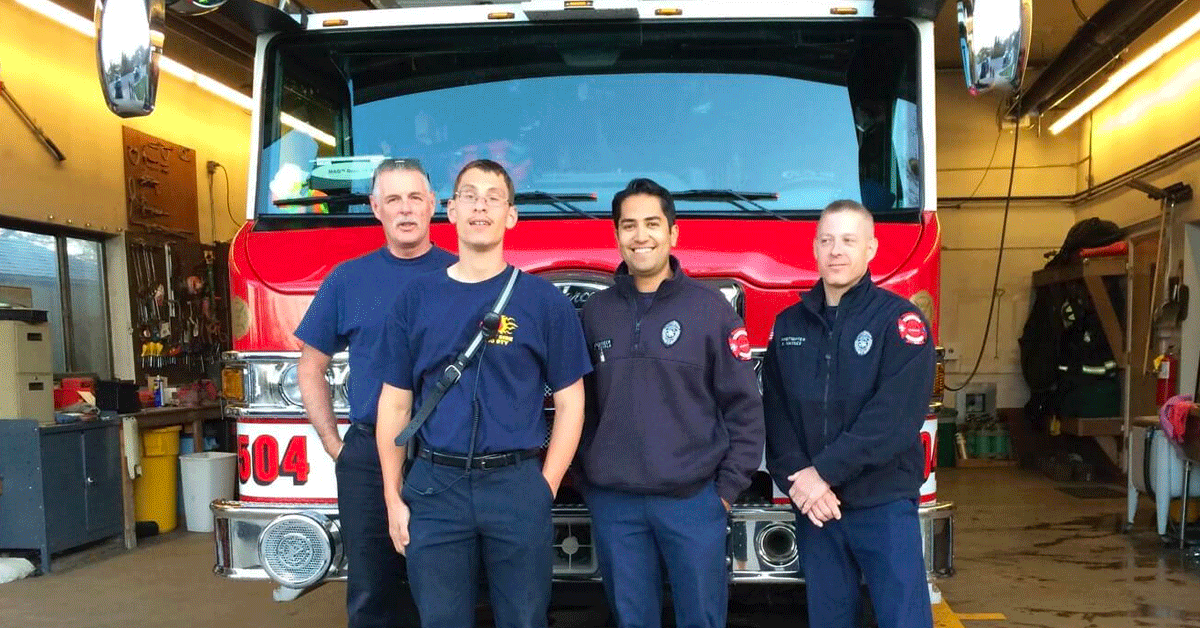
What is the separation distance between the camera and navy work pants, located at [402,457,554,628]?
7.57 ft

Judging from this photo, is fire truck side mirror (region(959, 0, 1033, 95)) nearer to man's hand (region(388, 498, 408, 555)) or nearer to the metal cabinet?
man's hand (region(388, 498, 408, 555))

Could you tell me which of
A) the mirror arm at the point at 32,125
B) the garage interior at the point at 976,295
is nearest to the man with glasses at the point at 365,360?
the garage interior at the point at 976,295

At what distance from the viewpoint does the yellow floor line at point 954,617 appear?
4.62 metres

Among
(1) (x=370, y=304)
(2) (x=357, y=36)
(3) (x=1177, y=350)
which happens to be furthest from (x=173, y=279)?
(3) (x=1177, y=350)

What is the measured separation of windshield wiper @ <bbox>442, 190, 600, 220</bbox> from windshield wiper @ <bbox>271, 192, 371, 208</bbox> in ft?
1.10

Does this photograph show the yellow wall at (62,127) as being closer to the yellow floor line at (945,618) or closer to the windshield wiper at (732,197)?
the windshield wiper at (732,197)

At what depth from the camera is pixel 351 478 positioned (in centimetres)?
263

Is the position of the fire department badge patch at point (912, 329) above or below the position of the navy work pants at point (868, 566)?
above

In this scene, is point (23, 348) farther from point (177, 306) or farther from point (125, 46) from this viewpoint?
point (125, 46)

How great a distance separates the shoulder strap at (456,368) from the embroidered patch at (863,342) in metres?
0.98

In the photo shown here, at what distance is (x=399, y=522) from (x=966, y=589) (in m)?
4.13

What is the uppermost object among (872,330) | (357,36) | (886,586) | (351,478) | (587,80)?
(357,36)

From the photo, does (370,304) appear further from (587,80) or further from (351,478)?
(587,80)

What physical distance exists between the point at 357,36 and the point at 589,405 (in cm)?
164
